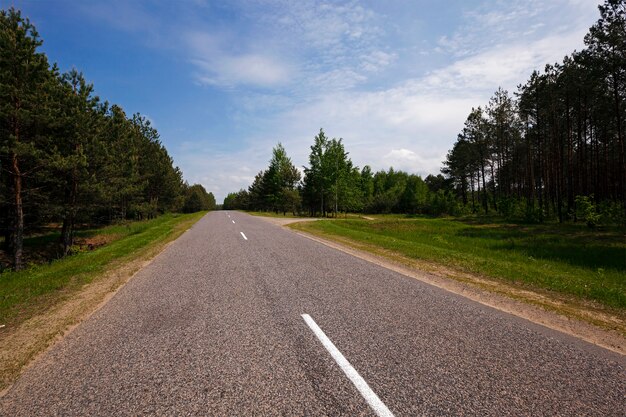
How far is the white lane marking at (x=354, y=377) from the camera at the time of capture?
2.69 meters

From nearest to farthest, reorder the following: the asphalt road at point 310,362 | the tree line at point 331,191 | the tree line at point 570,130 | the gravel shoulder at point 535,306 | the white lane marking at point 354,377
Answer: the white lane marking at point 354,377
the asphalt road at point 310,362
the gravel shoulder at point 535,306
the tree line at point 570,130
the tree line at point 331,191

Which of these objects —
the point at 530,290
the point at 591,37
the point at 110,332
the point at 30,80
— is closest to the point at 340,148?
the point at 591,37

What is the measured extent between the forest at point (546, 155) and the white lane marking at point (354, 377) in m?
30.0

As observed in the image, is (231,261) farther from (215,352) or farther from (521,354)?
(521,354)

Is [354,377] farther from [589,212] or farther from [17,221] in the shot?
[589,212]

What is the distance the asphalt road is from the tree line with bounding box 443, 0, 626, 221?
92.6ft

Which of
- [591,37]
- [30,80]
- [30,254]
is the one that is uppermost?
[591,37]

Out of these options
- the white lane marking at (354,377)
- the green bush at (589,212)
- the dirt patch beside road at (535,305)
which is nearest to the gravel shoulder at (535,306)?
the dirt patch beside road at (535,305)

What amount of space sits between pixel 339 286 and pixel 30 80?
19.0 metres

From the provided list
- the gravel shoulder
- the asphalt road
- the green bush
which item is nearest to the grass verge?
the asphalt road

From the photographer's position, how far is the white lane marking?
2694 mm

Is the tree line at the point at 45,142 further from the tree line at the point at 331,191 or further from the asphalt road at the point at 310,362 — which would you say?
the tree line at the point at 331,191

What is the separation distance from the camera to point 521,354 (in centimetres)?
379

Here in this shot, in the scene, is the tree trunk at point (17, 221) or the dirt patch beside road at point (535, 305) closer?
the dirt patch beside road at point (535, 305)
